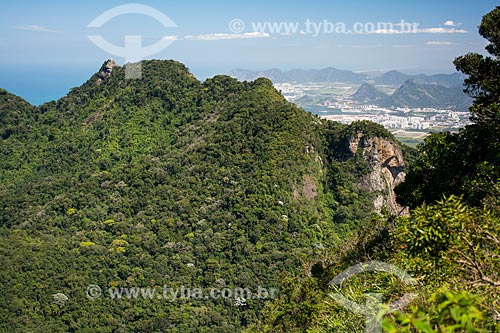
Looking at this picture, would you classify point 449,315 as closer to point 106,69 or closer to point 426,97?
point 106,69

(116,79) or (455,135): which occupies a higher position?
(116,79)

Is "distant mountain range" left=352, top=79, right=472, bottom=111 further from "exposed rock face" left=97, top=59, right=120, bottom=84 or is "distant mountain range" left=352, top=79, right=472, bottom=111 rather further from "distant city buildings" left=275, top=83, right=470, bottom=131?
"exposed rock face" left=97, top=59, right=120, bottom=84

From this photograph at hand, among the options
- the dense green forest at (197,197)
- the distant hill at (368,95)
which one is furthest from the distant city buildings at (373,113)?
the dense green forest at (197,197)

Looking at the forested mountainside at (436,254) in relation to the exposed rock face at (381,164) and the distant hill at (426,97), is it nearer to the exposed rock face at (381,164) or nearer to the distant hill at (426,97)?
the exposed rock face at (381,164)

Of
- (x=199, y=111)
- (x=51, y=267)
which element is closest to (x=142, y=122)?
(x=199, y=111)

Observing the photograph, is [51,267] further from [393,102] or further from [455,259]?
[393,102]
